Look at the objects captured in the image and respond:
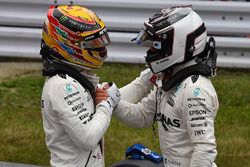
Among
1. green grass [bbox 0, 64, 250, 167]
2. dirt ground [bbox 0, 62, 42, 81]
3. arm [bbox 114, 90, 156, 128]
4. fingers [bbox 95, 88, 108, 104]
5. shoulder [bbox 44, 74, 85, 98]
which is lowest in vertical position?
dirt ground [bbox 0, 62, 42, 81]

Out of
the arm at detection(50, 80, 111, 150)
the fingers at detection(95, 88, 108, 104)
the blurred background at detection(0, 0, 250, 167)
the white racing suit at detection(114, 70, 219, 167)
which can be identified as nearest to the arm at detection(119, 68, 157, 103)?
the white racing suit at detection(114, 70, 219, 167)

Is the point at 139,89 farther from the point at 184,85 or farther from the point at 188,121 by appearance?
the point at 188,121

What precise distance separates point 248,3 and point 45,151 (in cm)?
369

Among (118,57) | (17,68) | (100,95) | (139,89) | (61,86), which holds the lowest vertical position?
(17,68)

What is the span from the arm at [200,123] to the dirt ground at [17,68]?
4740 millimetres

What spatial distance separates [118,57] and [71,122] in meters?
4.71

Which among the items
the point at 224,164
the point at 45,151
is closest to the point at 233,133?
the point at 224,164

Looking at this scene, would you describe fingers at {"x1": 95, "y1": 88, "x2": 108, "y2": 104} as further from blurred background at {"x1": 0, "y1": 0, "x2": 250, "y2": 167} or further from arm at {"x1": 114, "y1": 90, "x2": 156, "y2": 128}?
blurred background at {"x1": 0, "y1": 0, "x2": 250, "y2": 167}

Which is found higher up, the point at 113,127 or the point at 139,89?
the point at 139,89

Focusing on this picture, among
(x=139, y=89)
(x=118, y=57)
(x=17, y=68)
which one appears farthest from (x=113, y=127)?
(x=17, y=68)

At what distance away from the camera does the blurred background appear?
257 inches

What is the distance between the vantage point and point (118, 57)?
27.5ft

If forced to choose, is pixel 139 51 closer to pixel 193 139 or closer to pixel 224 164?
pixel 224 164

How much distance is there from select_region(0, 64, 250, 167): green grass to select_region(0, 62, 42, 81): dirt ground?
256 mm
